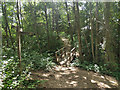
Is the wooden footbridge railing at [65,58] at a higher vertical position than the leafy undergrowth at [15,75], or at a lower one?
lower

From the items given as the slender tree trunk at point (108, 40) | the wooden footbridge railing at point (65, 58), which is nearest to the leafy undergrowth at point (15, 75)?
the wooden footbridge railing at point (65, 58)

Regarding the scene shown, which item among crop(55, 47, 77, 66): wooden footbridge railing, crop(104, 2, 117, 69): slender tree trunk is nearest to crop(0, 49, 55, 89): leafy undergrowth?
crop(55, 47, 77, 66): wooden footbridge railing

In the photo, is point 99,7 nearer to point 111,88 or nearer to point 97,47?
point 97,47

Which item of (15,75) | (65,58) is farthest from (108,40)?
(15,75)

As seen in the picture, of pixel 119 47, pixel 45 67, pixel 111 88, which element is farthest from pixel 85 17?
pixel 111 88

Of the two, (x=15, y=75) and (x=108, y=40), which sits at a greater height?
(x=108, y=40)

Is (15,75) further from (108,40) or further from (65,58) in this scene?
(65,58)

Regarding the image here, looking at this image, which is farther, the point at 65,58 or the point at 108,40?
the point at 65,58

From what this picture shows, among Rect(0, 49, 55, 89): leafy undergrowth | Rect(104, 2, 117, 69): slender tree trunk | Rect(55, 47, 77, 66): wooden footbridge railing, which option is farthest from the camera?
Rect(55, 47, 77, 66): wooden footbridge railing

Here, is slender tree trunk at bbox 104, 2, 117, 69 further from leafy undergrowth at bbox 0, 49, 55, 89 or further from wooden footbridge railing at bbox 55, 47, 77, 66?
leafy undergrowth at bbox 0, 49, 55, 89

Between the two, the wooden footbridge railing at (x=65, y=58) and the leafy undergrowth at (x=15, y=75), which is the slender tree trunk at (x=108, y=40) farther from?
the leafy undergrowth at (x=15, y=75)

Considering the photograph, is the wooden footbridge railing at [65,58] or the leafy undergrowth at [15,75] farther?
the wooden footbridge railing at [65,58]

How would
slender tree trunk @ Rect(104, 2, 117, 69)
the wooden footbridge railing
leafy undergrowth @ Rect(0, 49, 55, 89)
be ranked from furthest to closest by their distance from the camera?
the wooden footbridge railing
slender tree trunk @ Rect(104, 2, 117, 69)
leafy undergrowth @ Rect(0, 49, 55, 89)

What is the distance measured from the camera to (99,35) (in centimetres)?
870
